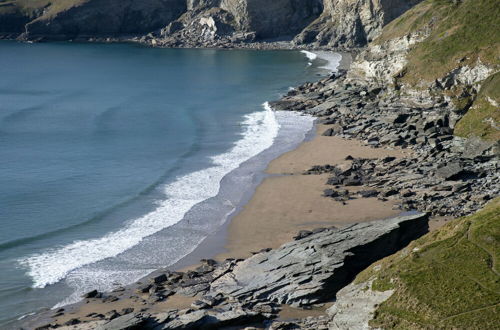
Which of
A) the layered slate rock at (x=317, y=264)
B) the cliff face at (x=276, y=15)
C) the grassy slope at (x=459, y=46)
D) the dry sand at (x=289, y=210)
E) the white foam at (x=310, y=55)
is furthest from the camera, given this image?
the cliff face at (x=276, y=15)

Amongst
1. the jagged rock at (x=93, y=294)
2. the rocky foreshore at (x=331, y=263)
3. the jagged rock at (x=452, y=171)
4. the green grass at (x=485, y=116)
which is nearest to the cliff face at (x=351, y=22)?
the green grass at (x=485, y=116)

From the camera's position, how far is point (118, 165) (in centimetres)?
6638

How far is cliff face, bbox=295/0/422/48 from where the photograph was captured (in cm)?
15375

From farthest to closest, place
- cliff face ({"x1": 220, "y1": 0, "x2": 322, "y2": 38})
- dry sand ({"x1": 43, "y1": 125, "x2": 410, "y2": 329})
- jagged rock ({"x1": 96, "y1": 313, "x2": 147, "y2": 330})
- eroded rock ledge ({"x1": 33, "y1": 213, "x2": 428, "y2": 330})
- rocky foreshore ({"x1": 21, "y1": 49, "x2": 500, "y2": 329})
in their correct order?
cliff face ({"x1": 220, "y1": 0, "x2": 322, "y2": 38}) → dry sand ({"x1": 43, "y1": 125, "x2": 410, "y2": 329}) → eroded rock ledge ({"x1": 33, "y1": 213, "x2": 428, "y2": 330}) → rocky foreshore ({"x1": 21, "y1": 49, "x2": 500, "y2": 329}) → jagged rock ({"x1": 96, "y1": 313, "x2": 147, "y2": 330})

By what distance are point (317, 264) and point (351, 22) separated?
13709cm

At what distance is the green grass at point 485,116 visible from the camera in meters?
61.1

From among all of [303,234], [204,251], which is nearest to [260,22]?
[303,234]

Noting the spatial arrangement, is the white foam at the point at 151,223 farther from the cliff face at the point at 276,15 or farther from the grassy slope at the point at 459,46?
the cliff face at the point at 276,15

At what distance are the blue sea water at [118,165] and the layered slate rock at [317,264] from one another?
26.3ft

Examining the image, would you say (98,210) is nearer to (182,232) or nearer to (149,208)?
(149,208)

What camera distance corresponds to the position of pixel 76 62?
156750 millimetres

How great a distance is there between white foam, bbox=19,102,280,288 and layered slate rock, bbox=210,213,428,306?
33.9 feet

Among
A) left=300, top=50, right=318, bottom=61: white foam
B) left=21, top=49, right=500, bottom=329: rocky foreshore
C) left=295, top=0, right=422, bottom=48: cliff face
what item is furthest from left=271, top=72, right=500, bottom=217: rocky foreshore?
left=295, top=0, right=422, bottom=48: cliff face

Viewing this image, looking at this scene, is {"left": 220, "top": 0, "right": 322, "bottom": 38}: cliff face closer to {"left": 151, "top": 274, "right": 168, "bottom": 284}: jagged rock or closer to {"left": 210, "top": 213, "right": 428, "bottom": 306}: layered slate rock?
{"left": 151, "top": 274, "right": 168, "bottom": 284}: jagged rock
